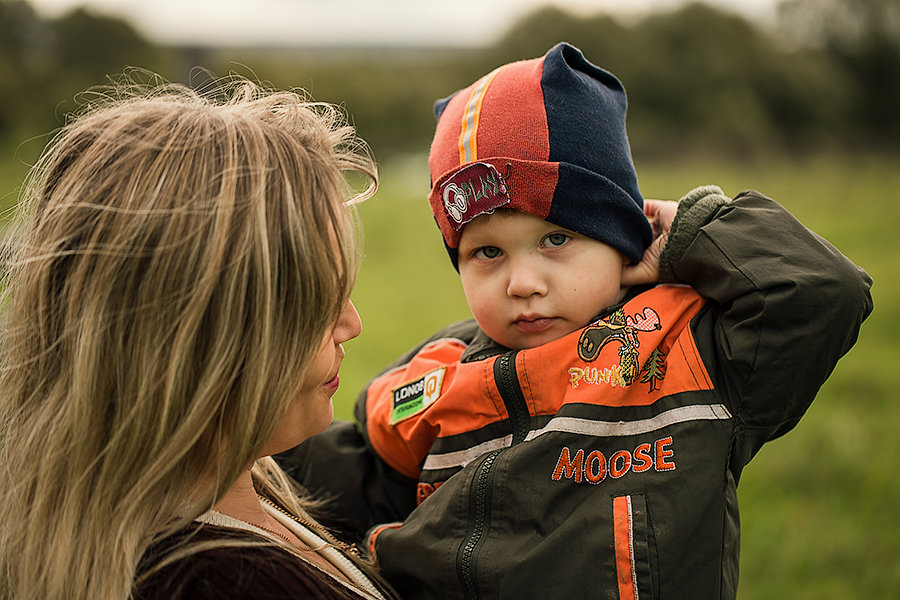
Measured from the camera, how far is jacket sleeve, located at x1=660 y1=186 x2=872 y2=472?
1440 millimetres

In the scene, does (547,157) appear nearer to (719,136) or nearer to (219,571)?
(219,571)

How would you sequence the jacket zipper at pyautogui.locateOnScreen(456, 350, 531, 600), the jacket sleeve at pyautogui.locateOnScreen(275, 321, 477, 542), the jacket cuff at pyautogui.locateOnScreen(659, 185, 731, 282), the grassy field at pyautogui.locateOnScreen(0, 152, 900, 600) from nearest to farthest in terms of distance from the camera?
1. the jacket zipper at pyautogui.locateOnScreen(456, 350, 531, 600)
2. the jacket cuff at pyautogui.locateOnScreen(659, 185, 731, 282)
3. the jacket sleeve at pyautogui.locateOnScreen(275, 321, 477, 542)
4. the grassy field at pyautogui.locateOnScreen(0, 152, 900, 600)

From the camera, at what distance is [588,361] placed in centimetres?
158

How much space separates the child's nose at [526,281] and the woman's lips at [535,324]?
0.06 metres

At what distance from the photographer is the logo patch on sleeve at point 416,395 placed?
5.92 ft

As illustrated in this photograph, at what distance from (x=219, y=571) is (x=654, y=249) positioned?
43.7 inches

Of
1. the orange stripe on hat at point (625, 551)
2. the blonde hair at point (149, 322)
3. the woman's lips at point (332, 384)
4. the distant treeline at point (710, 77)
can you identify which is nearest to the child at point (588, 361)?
the orange stripe on hat at point (625, 551)

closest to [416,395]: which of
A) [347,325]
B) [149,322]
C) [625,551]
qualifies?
[347,325]

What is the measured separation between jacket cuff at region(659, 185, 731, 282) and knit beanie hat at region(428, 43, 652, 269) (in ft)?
0.26

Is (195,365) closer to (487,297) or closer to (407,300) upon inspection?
(487,297)

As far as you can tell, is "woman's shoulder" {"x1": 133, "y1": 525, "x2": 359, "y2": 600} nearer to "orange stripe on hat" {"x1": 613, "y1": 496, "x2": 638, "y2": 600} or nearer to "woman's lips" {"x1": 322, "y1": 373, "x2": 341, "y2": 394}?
"woman's lips" {"x1": 322, "y1": 373, "x2": 341, "y2": 394}

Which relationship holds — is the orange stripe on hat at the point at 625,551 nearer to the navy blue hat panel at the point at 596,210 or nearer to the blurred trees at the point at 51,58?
the navy blue hat panel at the point at 596,210

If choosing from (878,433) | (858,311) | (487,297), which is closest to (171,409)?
(487,297)

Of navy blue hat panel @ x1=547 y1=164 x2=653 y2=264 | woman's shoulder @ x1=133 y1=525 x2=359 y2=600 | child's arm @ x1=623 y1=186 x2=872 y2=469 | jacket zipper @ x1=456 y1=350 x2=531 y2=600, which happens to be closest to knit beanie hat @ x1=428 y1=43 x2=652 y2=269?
navy blue hat panel @ x1=547 y1=164 x2=653 y2=264
